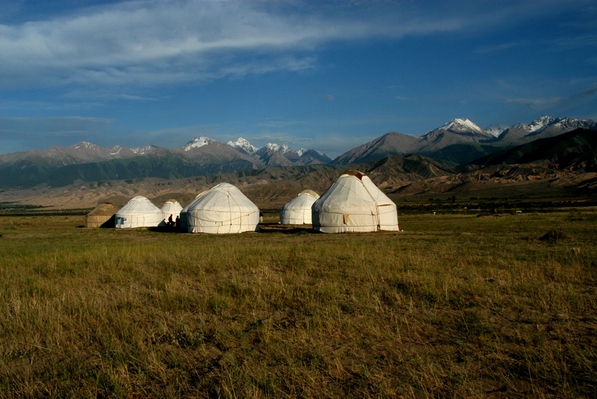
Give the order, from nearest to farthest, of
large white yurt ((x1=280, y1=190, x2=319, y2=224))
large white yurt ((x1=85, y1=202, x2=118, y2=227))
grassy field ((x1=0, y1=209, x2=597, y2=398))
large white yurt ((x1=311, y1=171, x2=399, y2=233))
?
1. grassy field ((x1=0, y1=209, x2=597, y2=398))
2. large white yurt ((x1=311, y1=171, x2=399, y2=233))
3. large white yurt ((x1=280, y1=190, x2=319, y2=224))
4. large white yurt ((x1=85, y1=202, x2=118, y2=227))

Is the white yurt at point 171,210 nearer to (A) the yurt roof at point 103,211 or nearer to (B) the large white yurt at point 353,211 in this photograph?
(A) the yurt roof at point 103,211

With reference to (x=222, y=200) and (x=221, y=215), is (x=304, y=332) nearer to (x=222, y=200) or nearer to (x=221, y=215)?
(x=221, y=215)

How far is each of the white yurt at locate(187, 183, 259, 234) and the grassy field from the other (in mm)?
19050

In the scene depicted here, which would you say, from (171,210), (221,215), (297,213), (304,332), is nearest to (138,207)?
(171,210)

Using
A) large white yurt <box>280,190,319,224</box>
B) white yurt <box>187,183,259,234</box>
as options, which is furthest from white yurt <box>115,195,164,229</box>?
large white yurt <box>280,190,319,224</box>

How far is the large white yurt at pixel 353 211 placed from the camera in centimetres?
2580

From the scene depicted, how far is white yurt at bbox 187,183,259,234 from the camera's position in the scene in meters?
28.9

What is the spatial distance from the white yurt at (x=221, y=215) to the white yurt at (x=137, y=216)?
8391mm

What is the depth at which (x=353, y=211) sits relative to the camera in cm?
2577

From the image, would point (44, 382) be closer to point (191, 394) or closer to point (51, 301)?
point (191, 394)

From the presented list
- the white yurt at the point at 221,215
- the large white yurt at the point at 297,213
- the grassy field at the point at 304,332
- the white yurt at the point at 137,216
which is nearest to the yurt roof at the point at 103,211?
the white yurt at the point at 137,216

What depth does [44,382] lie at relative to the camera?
429cm

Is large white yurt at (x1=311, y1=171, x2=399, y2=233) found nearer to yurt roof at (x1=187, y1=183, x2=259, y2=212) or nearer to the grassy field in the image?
yurt roof at (x1=187, y1=183, x2=259, y2=212)

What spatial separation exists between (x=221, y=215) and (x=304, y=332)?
24.0 meters
